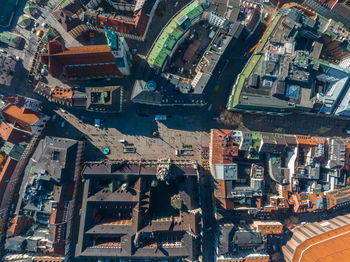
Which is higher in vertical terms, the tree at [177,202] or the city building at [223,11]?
the city building at [223,11]

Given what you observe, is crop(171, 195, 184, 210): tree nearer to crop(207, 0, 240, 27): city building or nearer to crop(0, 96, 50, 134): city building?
crop(0, 96, 50, 134): city building

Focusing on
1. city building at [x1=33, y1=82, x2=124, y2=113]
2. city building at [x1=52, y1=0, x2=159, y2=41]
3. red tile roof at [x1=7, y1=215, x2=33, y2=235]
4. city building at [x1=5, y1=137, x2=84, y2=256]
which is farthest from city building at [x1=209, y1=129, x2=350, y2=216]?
red tile roof at [x1=7, y1=215, x2=33, y2=235]

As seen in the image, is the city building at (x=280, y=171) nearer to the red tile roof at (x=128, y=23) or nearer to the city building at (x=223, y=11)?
the city building at (x=223, y=11)

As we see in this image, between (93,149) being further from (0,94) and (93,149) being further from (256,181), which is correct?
(256,181)

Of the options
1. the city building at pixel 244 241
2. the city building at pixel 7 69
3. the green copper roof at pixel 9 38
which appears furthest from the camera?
the green copper roof at pixel 9 38

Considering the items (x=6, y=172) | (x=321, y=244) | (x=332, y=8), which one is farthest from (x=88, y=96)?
(x=332, y=8)

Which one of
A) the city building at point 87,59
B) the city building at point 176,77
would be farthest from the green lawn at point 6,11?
the city building at point 176,77

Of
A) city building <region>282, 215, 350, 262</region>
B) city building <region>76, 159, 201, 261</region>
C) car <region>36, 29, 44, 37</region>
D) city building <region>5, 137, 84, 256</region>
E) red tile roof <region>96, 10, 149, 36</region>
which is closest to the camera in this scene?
city building <region>76, 159, 201, 261</region>

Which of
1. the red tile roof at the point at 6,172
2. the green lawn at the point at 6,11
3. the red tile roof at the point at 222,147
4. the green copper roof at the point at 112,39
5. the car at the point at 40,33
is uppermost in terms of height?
the green lawn at the point at 6,11
